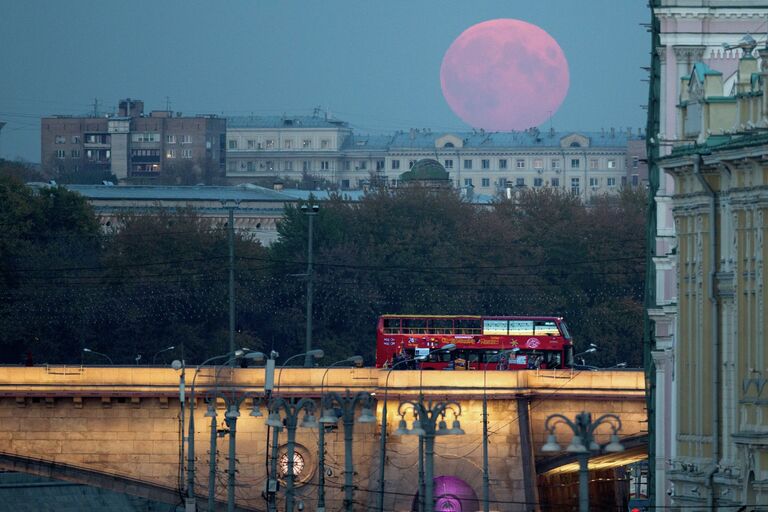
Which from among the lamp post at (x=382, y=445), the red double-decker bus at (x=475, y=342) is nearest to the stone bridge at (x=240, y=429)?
the lamp post at (x=382, y=445)

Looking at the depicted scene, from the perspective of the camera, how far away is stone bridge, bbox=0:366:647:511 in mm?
98062

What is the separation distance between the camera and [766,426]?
53594 millimetres

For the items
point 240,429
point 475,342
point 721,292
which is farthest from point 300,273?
point 721,292

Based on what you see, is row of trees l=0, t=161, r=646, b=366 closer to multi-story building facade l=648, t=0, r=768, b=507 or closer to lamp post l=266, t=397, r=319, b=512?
lamp post l=266, t=397, r=319, b=512

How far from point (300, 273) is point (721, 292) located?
94.5 meters

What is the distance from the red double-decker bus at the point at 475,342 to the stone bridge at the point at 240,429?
10811 mm

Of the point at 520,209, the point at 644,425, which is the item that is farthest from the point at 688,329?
the point at 520,209

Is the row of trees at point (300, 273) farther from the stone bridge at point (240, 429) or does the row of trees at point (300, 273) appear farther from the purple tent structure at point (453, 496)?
the purple tent structure at point (453, 496)

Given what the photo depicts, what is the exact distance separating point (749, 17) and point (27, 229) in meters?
84.0

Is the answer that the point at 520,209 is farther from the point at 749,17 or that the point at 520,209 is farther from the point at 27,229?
the point at 749,17

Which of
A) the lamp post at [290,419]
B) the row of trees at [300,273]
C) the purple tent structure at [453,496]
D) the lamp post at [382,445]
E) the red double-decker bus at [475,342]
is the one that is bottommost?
the purple tent structure at [453,496]

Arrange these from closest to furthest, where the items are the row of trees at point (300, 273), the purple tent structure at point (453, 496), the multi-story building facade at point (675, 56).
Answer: the multi-story building facade at point (675, 56)
the purple tent structure at point (453, 496)
the row of trees at point (300, 273)

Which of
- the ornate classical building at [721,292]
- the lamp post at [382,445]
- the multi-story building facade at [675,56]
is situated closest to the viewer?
the ornate classical building at [721,292]

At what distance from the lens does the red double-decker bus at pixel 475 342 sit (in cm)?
11144
